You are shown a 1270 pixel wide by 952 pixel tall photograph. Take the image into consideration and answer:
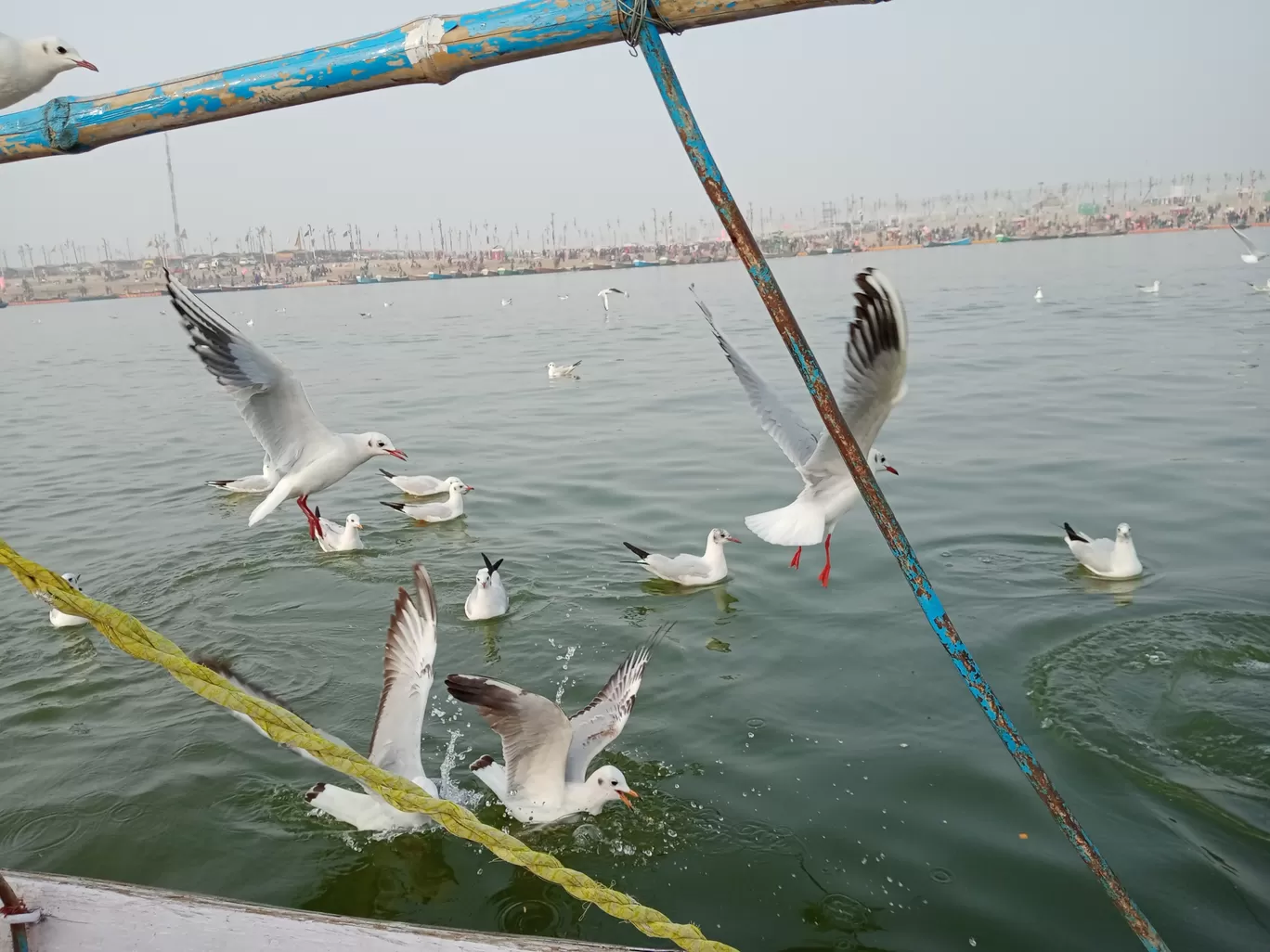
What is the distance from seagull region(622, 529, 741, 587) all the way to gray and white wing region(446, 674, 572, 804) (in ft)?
11.3

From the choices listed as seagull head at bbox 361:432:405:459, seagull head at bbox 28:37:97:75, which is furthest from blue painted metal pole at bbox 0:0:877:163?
seagull head at bbox 361:432:405:459

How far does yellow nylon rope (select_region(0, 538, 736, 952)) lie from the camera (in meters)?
2.23

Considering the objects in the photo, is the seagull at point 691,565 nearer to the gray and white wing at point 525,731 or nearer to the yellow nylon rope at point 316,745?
the gray and white wing at point 525,731

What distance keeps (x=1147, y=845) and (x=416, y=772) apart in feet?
11.7

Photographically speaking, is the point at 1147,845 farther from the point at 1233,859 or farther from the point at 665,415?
the point at 665,415

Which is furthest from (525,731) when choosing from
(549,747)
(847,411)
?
(847,411)

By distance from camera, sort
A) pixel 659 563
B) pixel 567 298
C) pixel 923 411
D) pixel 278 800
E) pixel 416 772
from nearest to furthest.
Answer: pixel 416 772, pixel 278 800, pixel 659 563, pixel 923 411, pixel 567 298

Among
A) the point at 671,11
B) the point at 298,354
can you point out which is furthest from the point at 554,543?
the point at 298,354

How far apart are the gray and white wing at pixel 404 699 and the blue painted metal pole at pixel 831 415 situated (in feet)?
9.30

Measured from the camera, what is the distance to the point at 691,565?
8.37 meters

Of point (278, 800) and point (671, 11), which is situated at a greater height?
point (671, 11)

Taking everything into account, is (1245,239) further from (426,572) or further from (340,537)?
(426,572)

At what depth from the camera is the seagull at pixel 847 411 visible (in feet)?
11.3

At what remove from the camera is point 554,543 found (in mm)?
9797
